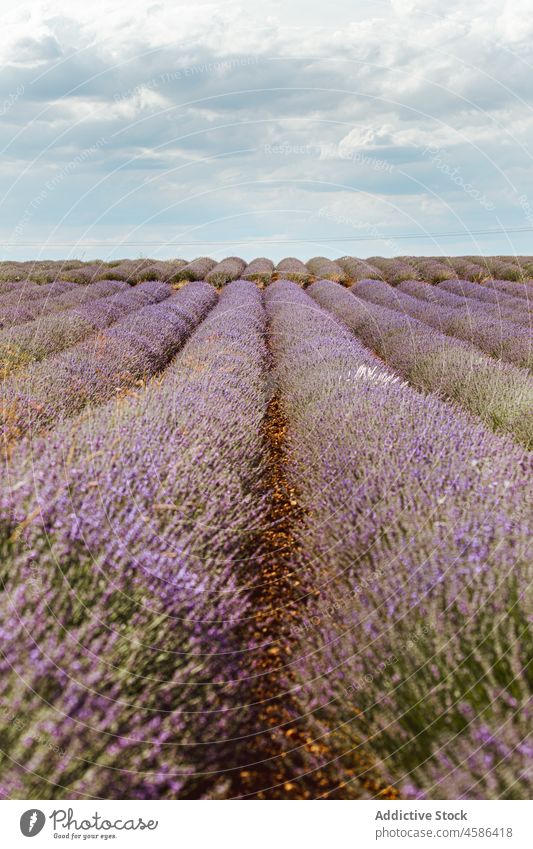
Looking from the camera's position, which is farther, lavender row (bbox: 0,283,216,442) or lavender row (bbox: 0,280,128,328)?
lavender row (bbox: 0,280,128,328)

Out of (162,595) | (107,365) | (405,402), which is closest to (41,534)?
(162,595)

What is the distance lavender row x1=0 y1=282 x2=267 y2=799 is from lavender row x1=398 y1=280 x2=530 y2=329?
848 centimetres

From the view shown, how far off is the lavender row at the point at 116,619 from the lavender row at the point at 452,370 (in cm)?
284

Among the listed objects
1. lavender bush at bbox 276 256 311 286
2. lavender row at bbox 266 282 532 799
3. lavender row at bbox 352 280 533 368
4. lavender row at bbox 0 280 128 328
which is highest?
lavender bush at bbox 276 256 311 286

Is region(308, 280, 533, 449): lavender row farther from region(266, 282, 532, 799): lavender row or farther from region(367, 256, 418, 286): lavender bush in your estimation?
region(367, 256, 418, 286): lavender bush

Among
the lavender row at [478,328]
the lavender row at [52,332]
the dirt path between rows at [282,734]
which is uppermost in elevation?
the lavender row at [52,332]

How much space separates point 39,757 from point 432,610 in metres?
1.28

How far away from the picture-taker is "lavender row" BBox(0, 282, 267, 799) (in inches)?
70.5

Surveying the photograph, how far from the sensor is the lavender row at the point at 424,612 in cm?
192

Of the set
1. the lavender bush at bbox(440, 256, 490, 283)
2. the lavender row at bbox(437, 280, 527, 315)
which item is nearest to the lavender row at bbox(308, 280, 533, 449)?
the lavender row at bbox(437, 280, 527, 315)

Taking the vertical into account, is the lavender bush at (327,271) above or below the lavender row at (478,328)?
above

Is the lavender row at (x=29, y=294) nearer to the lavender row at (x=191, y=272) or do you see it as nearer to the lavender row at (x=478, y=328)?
the lavender row at (x=191, y=272)

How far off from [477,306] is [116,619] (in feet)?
36.1

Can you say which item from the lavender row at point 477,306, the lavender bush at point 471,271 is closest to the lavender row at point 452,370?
the lavender row at point 477,306
